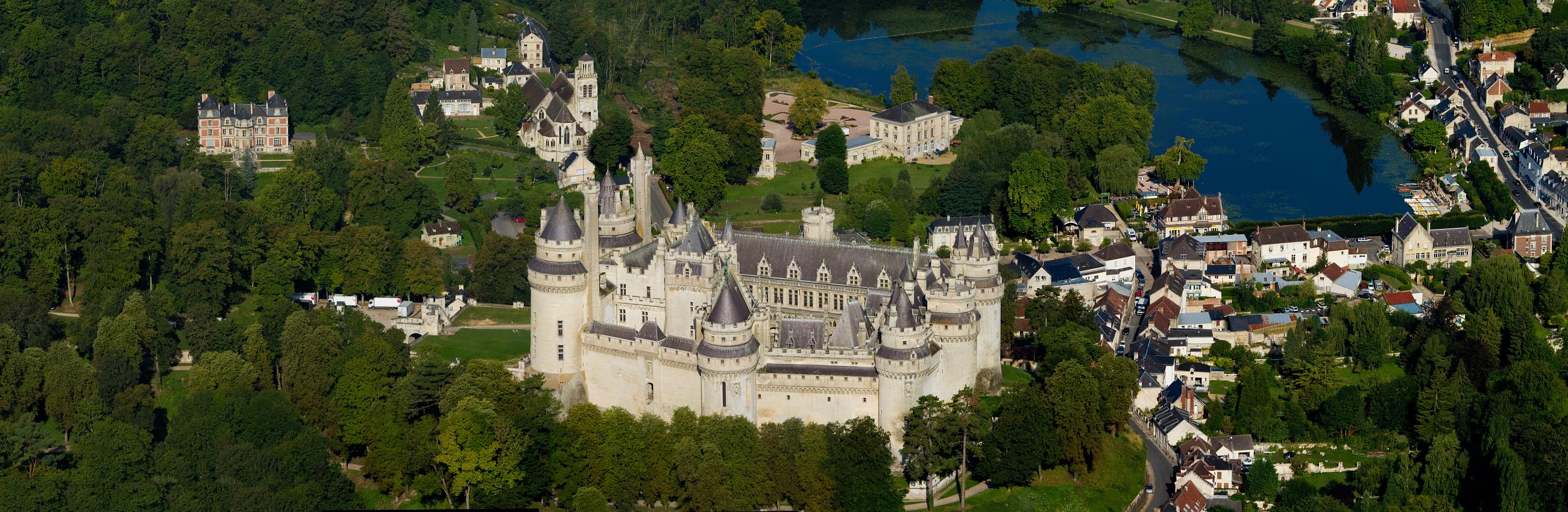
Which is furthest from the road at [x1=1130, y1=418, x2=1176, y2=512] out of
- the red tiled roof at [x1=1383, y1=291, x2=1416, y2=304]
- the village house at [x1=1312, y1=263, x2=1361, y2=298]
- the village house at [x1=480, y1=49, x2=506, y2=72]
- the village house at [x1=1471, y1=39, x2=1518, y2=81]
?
the village house at [x1=480, y1=49, x2=506, y2=72]

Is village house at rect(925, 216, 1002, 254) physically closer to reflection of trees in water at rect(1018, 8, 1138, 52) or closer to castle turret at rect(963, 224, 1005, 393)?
castle turret at rect(963, 224, 1005, 393)

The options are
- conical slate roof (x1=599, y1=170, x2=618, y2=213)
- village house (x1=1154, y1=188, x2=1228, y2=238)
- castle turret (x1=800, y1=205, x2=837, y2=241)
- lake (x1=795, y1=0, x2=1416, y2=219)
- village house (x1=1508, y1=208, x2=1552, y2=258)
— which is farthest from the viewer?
lake (x1=795, y1=0, x2=1416, y2=219)

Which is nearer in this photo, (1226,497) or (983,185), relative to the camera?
(1226,497)

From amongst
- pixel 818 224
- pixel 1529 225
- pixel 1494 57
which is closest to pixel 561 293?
pixel 818 224

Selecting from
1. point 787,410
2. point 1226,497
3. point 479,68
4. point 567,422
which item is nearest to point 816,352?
point 787,410

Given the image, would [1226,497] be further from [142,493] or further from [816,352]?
[142,493]

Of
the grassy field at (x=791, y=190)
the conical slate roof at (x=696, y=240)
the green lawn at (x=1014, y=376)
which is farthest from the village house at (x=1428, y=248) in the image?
the conical slate roof at (x=696, y=240)
